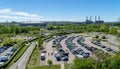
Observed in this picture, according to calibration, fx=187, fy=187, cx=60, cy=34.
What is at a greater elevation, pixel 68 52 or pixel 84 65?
pixel 84 65

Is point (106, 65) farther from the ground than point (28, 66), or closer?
farther from the ground

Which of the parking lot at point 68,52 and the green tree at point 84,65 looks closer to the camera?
the green tree at point 84,65

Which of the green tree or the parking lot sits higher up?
the green tree

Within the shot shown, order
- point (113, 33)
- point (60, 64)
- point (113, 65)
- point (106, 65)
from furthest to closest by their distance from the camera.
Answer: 1. point (113, 33)
2. point (60, 64)
3. point (106, 65)
4. point (113, 65)

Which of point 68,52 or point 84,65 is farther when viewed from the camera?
point 68,52

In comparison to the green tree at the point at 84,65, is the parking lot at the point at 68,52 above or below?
below

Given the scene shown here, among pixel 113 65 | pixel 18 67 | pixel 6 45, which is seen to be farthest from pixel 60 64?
pixel 6 45

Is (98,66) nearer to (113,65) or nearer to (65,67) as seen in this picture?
(113,65)

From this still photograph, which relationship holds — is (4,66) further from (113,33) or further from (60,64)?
(113,33)

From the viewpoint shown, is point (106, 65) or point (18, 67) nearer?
point (106, 65)

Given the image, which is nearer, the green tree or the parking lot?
the green tree

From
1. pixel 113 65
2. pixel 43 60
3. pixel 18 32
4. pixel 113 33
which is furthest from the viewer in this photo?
pixel 18 32
